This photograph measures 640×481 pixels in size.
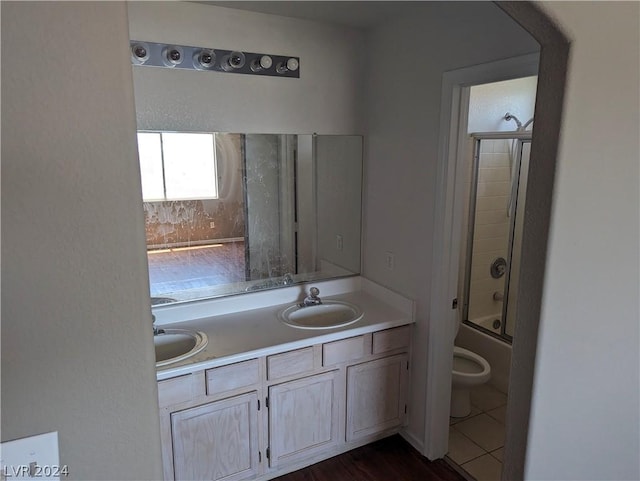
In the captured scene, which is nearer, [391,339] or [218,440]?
[218,440]

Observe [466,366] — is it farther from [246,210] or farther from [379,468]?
[246,210]

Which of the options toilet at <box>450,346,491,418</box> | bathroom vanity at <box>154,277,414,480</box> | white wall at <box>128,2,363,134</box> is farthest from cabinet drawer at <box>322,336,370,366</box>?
white wall at <box>128,2,363,134</box>

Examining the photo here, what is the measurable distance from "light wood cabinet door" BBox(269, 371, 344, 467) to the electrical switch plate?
60.5 inches

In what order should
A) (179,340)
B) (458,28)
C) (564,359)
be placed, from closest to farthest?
(564,359), (458,28), (179,340)

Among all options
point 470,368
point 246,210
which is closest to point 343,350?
point 246,210

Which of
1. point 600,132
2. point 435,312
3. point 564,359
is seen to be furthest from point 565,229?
point 435,312

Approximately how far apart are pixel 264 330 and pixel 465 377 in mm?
1331

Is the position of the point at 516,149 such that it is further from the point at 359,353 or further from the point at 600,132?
the point at 600,132

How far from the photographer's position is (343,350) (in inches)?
92.1

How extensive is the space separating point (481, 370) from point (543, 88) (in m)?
2.23

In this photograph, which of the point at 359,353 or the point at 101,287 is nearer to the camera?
the point at 101,287

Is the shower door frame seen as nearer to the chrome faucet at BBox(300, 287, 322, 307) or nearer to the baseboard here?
the baseboard

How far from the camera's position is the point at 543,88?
1.15 m

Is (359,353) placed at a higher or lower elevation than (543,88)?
lower
